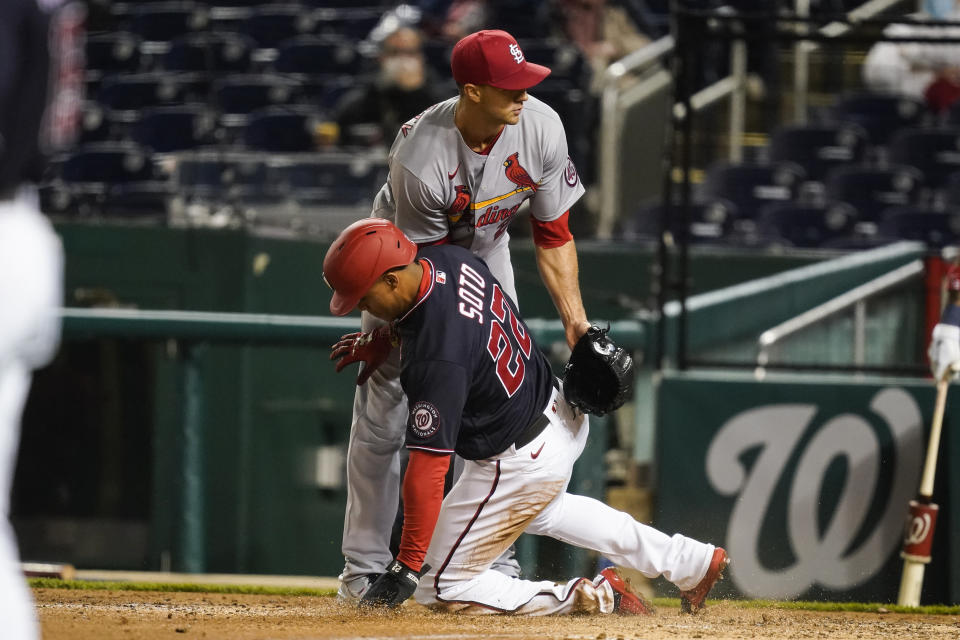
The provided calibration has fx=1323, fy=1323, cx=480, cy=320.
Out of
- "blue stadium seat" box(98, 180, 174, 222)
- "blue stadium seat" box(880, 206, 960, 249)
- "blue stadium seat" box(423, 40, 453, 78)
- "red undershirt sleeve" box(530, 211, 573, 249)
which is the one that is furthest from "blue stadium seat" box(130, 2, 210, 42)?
"red undershirt sleeve" box(530, 211, 573, 249)

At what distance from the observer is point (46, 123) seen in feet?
8.20

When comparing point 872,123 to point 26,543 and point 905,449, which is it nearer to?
point 905,449

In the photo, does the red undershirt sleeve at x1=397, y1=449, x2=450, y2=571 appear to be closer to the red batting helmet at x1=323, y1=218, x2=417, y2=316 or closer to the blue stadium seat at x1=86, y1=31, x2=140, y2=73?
the red batting helmet at x1=323, y1=218, x2=417, y2=316

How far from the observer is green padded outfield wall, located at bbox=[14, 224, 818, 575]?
6016 millimetres

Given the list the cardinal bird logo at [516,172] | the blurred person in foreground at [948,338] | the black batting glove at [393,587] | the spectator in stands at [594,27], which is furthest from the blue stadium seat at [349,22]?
the black batting glove at [393,587]

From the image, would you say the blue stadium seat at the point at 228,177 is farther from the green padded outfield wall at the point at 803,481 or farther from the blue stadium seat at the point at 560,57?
the green padded outfield wall at the point at 803,481

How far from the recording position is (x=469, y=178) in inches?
154

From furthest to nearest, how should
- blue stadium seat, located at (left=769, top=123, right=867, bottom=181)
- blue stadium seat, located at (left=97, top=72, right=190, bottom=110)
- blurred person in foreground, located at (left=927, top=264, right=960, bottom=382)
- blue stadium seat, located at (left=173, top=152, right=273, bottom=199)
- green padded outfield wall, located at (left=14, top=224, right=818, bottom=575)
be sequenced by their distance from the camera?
blue stadium seat, located at (left=97, top=72, right=190, bottom=110)
blue stadium seat, located at (left=769, top=123, right=867, bottom=181)
blue stadium seat, located at (left=173, top=152, right=273, bottom=199)
green padded outfield wall, located at (left=14, top=224, right=818, bottom=575)
blurred person in foreground, located at (left=927, top=264, right=960, bottom=382)

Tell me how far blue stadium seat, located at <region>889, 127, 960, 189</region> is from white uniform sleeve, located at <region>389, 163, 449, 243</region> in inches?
176

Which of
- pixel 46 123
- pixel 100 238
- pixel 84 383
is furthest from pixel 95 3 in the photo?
pixel 46 123

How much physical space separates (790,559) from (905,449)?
2.08 ft

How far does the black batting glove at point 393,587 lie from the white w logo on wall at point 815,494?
187 centimetres

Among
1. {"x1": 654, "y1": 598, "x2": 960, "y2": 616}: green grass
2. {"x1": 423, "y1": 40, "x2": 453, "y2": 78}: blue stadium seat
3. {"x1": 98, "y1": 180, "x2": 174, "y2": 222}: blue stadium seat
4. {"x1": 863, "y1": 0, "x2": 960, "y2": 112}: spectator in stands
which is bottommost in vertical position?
{"x1": 654, "y1": 598, "x2": 960, "y2": 616}: green grass

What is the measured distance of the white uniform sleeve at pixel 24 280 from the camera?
8.11 ft
